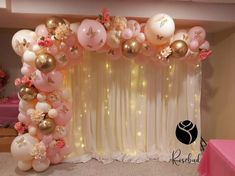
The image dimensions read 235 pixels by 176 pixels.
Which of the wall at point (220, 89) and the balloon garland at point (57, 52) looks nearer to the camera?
the balloon garland at point (57, 52)

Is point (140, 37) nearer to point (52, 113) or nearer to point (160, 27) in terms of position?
point (160, 27)

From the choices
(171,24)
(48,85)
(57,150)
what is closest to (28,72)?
(48,85)

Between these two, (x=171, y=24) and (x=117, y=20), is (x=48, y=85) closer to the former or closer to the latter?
(x=117, y=20)

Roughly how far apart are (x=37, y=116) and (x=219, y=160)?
1.82 m

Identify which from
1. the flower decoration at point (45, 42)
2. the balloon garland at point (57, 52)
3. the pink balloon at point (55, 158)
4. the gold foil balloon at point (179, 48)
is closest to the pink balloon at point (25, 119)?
the balloon garland at point (57, 52)

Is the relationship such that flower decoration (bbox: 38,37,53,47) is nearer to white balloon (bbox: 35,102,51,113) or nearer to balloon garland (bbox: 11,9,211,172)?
balloon garland (bbox: 11,9,211,172)

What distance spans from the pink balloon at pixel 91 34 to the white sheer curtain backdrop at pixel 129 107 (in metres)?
0.59

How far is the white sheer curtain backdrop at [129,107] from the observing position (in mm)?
3182

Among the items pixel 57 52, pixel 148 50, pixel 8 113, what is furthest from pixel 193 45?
pixel 8 113

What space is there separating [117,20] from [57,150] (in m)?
1.65

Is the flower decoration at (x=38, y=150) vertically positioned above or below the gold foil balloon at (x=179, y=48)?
below

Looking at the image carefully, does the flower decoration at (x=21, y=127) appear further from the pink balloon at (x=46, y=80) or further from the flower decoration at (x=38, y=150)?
the pink balloon at (x=46, y=80)

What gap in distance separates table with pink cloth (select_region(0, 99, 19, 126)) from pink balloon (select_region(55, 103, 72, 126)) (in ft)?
2.96

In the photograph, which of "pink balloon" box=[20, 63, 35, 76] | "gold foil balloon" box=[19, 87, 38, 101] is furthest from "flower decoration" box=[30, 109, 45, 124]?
"pink balloon" box=[20, 63, 35, 76]
